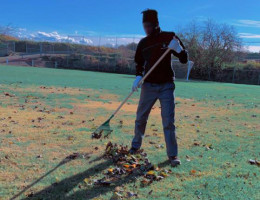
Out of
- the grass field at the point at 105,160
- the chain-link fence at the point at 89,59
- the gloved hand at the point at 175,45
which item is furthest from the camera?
the chain-link fence at the point at 89,59

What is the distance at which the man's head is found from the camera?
4.09 metres

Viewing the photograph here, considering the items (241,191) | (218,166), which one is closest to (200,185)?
(241,191)

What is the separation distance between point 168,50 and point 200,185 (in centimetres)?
188

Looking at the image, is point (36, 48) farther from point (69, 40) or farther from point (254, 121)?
point (254, 121)

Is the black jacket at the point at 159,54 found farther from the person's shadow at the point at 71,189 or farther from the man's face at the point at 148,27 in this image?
the person's shadow at the point at 71,189

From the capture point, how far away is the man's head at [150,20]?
13.4 ft

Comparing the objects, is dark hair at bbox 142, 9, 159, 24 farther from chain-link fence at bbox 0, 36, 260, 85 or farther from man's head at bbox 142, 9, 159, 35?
chain-link fence at bbox 0, 36, 260, 85

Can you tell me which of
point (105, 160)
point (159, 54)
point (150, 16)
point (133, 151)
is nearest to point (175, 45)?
point (159, 54)

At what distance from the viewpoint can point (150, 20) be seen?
161 inches

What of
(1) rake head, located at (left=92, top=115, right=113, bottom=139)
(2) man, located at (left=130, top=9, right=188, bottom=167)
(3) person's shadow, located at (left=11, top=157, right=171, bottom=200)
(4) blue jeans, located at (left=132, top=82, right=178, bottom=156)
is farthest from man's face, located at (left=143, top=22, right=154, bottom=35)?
(3) person's shadow, located at (left=11, top=157, right=171, bottom=200)

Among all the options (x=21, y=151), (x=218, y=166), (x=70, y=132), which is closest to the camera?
(x=218, y=166)

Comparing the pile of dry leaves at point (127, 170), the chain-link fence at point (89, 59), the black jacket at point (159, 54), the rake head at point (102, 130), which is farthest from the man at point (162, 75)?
the chain-link fence at point (89, 59)

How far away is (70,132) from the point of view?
19.2 feet

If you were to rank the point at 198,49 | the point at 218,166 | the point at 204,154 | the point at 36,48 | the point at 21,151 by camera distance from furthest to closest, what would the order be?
the point at 36,48
the point at 198,49
the point at 204,154
the point at 21,151
the point at 218,166
